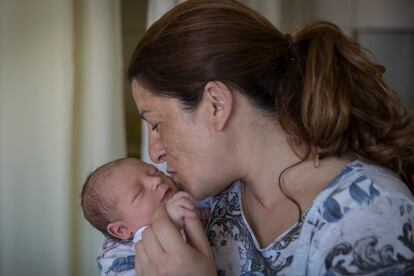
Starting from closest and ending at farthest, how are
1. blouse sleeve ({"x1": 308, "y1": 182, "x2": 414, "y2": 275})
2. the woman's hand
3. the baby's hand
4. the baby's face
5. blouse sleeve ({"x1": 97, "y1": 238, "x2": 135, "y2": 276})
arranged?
blouse sleeve ({"x1": 308, "y1": 182, "x2": 414, "y2": 275}) < the woman's hand < the baby's hand < blouse sleeve ({"x1": 97, "y1": 238, "x2": 135, "y2": 276}) < the baby's face

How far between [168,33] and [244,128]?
0.25 meters

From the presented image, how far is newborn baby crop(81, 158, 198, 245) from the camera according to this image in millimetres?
1425

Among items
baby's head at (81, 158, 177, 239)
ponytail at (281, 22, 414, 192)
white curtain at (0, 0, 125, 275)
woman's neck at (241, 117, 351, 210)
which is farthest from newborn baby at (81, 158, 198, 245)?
white curtain at (0, 0, 125, 275)

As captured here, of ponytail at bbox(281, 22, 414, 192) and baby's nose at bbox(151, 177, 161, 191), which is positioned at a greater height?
ponytail at bbox(281, 22, 414, 192)

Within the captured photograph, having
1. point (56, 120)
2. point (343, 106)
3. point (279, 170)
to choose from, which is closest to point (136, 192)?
point (279, 170)

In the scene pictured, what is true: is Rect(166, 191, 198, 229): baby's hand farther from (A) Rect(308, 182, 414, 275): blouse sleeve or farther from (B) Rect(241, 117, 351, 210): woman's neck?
(A) Rect(308, 182, 414, 275): blouse sleeve

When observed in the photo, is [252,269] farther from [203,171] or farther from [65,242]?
[65,242]

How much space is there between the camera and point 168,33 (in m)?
1.14

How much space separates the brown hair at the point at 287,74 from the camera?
1118mm

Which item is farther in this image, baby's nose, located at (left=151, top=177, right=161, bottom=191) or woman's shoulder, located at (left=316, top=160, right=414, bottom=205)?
baby's nose, located at (left=151, top=177, right=161, bottom=191)

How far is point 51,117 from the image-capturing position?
2107mm

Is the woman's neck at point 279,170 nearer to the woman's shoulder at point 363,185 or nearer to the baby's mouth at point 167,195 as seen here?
the woman's shoulder at point 363,185

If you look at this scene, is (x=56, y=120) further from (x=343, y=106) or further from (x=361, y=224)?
(x=361, y=224)

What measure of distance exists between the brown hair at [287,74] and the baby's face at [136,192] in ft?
1.10
